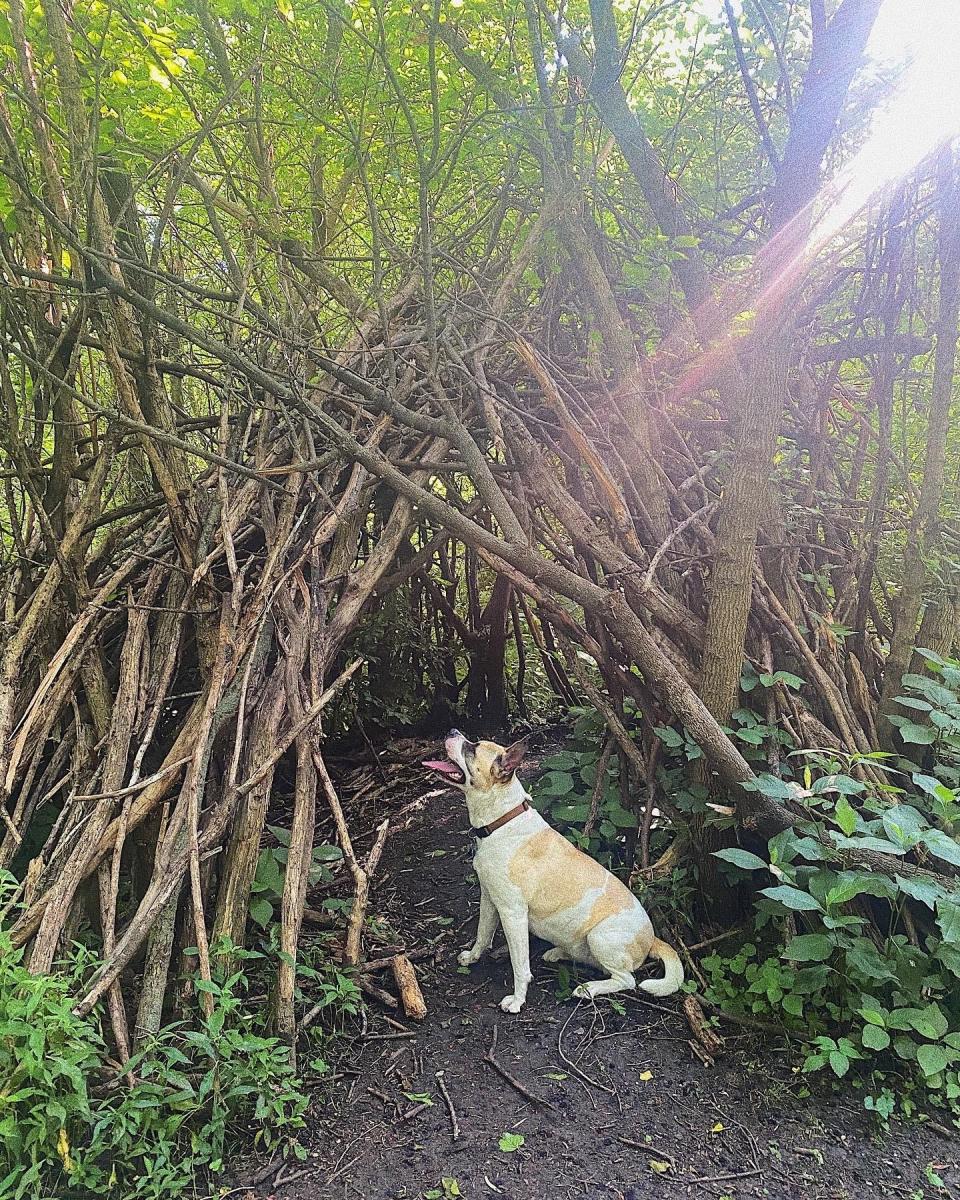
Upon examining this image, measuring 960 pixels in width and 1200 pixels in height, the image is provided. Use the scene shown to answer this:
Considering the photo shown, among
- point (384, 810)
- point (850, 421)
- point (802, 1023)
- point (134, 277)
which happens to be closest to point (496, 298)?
point (134, 277)

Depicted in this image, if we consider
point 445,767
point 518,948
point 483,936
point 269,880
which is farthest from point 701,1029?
point 269,880

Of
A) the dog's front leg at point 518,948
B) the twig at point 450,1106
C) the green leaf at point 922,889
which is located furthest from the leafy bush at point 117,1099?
the green leaf at point 922,889

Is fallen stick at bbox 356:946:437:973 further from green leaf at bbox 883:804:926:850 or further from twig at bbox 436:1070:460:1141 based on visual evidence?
green leaf at bbox 883:804:926:850

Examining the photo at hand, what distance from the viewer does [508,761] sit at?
2.76m

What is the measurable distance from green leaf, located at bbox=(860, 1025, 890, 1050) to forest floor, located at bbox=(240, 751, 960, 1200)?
0.82 feet

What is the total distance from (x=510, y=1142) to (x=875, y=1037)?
3.80 feet

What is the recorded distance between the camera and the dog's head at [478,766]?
2.78 m

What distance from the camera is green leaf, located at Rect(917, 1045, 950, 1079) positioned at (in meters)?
2.15

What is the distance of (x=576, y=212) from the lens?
319cm

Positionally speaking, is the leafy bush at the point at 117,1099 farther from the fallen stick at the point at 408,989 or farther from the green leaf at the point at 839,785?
the green leaf at the point at 839,785

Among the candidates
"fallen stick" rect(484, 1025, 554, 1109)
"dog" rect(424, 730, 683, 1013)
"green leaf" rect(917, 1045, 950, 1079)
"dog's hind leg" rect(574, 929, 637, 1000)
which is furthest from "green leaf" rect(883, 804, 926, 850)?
"fallen stick" rect(484, 1025, 554, 1109)

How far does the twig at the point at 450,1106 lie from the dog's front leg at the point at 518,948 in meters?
0.39

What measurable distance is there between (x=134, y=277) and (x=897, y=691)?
3.73 meters

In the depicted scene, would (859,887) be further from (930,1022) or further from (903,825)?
(930,1022)
